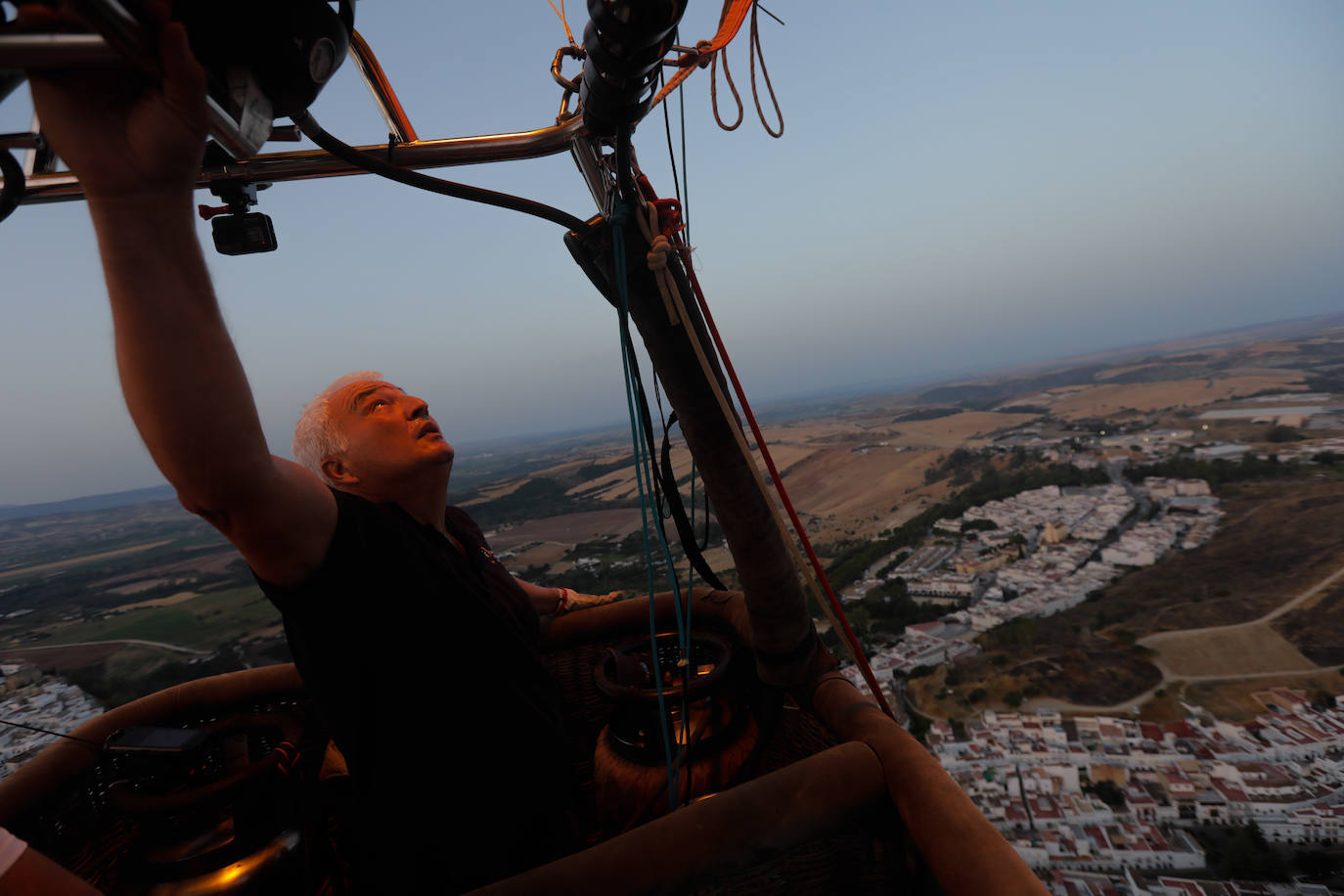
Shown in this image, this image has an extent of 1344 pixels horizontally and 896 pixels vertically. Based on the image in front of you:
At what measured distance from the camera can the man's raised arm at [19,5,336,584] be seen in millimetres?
438

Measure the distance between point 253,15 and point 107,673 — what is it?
712 cm

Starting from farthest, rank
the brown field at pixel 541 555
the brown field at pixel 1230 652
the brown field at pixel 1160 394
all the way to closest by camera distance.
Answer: the brown field at pixel 1160 394 < the brown field at pixel 541 555 < the brown field at pixel 1230 652

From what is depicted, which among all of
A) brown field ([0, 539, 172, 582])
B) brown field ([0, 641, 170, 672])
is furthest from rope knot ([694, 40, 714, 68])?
brown field ([0, 539, 172, 582])

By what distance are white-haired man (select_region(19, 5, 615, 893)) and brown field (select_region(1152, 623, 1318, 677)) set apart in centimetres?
720

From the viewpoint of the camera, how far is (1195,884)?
2877 mm

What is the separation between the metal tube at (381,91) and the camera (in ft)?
3.31

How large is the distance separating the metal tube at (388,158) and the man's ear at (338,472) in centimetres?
54

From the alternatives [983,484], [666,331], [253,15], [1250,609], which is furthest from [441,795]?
[983,484]

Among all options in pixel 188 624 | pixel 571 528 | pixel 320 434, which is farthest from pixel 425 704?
pixel 571 528

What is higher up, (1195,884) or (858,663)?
(858,663)

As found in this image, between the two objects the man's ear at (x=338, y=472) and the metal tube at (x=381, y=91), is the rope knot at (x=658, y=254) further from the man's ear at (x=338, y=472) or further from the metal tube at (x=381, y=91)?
the man's ear at (x=338, y=472)

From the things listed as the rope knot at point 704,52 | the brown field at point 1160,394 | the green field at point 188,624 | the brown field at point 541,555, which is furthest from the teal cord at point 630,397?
the brown field at point 1160,394

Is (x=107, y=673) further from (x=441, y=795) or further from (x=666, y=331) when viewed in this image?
(x=666, y=331)

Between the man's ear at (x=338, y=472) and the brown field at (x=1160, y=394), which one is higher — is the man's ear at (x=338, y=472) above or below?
above
